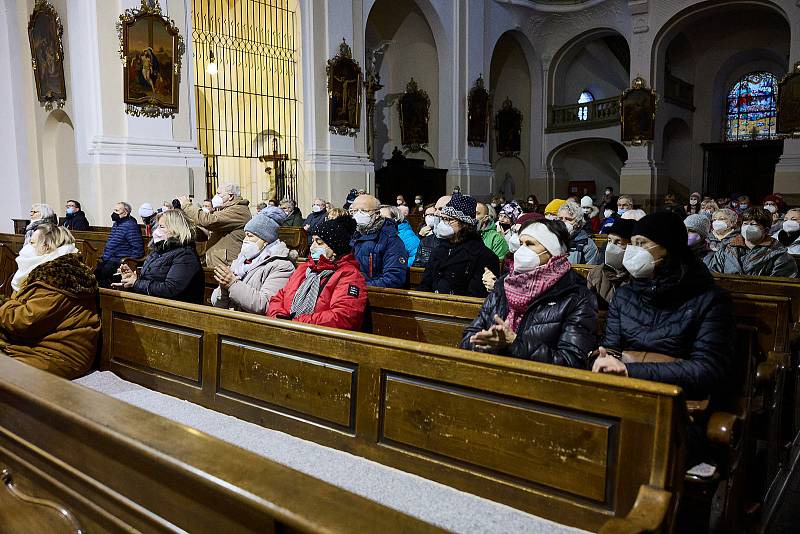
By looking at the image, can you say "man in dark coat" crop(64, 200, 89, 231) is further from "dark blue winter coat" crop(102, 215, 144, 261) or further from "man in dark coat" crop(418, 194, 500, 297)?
"man in dark coat" crop(418, 194, 500, 297)

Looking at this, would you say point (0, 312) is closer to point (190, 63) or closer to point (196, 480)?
point (196, 480)

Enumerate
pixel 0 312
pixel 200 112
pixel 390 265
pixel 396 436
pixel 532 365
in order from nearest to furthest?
pixel 532 365 → pixel 396 436 → pixel 0 312 → pixel 390 265 → pixel 200 112

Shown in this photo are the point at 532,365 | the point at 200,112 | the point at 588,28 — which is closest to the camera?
the point at 532,365

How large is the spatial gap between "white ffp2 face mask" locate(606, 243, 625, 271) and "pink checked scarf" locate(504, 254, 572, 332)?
0.87 m

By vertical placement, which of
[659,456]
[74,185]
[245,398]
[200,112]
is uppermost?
[200,112]

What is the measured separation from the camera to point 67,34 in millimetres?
11047

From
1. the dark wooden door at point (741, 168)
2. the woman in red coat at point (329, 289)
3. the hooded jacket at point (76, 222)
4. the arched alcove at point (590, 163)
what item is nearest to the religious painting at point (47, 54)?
the hooded jacket at point (76, 222)

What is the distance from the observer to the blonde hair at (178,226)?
4223mm

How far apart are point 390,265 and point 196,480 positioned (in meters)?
3.36

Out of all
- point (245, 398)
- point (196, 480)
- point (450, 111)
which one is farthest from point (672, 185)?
point (196, 480)

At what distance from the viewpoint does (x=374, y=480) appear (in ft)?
8.41

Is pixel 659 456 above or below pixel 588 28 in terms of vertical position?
below

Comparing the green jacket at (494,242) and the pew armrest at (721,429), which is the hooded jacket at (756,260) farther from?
the pew armrest at (721,429)

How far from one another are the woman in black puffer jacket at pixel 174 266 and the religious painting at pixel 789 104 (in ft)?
52.4
